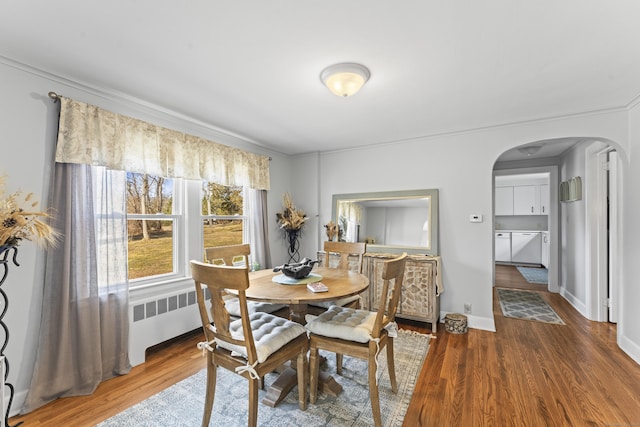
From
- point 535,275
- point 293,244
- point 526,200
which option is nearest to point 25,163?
point 293,244

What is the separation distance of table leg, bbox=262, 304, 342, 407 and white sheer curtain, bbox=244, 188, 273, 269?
176 cm

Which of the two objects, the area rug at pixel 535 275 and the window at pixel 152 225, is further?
Result: the area rug at pixel 535 275

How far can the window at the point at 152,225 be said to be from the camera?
279 centimetres

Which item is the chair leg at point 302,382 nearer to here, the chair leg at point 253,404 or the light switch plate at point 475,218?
the chair leg at point 253,404

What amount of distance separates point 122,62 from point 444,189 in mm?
3442

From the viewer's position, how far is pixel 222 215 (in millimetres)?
3645

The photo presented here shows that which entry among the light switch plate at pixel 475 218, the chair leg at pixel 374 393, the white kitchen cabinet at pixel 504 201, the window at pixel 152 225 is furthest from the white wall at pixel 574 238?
the window at pixel 152 225

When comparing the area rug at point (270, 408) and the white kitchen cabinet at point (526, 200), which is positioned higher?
the white kitchen cabinet at point (526, 200)

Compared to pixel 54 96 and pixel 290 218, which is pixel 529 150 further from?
pixel 54 96

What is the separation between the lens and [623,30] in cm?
164

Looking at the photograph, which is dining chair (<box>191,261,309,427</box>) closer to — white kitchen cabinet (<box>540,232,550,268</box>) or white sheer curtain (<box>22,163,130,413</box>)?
white sheer curtain (<box>22,163,130,413</box>)

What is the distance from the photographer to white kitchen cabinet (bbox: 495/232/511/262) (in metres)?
7.49

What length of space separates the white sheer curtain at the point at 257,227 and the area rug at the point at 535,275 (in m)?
5.25

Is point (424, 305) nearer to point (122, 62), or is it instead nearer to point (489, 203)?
point (489, 203)
